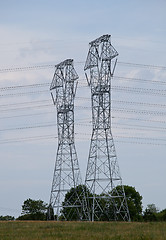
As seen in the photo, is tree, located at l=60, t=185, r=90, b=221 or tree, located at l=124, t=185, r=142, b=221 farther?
tree, located at l=124, t=185, r=142, b=221

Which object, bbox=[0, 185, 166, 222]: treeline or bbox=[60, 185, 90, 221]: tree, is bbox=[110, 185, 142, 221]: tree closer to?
bbox=[0, 185, 166, 222]: treeline

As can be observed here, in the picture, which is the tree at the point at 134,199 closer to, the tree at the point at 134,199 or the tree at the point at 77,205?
the tree at the point at 134,199

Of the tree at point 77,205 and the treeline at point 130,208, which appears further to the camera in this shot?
the treeline at point 130,208

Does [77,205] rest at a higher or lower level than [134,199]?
lower

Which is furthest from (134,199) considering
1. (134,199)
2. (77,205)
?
(77,205)

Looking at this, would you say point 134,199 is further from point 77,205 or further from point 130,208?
point 77,205

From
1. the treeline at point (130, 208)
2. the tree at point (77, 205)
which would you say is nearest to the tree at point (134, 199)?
the treeline at point (130, 208)

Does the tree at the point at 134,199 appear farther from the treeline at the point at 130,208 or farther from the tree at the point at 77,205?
the tree at the point at 77,205

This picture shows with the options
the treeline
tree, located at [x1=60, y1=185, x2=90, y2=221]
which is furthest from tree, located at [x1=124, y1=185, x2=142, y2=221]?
tree, located at [x1=60, y1=185, x2=90, y2=221]

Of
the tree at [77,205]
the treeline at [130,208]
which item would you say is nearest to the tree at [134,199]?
the treeline at [130,208]

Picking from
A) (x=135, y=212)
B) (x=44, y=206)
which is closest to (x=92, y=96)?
(x=135, y=212)

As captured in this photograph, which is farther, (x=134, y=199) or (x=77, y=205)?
(x=134, y=199)

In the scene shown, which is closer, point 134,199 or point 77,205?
point 77,205

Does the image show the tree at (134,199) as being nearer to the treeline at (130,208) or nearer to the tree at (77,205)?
the treeline at (130,208)
